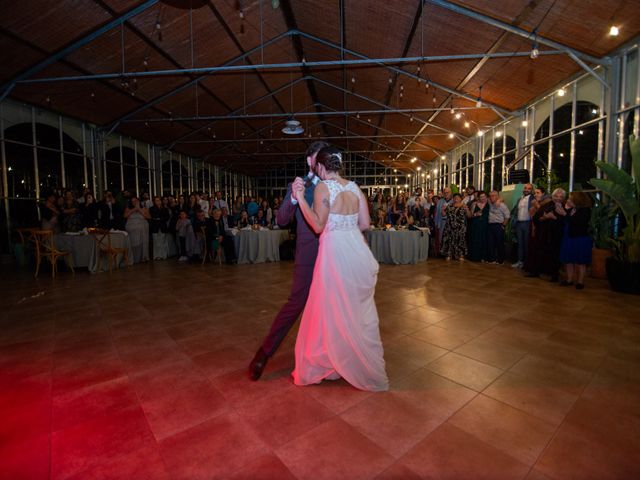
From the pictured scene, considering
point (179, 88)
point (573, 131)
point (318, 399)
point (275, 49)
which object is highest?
point (275, 49)

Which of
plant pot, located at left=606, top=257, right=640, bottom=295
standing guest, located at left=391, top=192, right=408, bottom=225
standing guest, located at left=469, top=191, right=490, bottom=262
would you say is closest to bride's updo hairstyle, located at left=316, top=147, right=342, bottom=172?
plant pot, located at left=606, top=257, right=640, bottom=295

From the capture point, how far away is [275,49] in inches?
383

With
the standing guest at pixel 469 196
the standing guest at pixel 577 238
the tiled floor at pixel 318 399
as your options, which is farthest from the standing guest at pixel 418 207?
the tiled floor at pixel 318 399

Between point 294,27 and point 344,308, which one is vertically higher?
point 294,27

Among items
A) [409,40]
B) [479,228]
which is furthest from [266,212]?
[409,40]

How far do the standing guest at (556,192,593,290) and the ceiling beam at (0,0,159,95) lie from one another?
27.1ft

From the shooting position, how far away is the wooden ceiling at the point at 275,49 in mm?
5961

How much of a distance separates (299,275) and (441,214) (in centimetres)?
680

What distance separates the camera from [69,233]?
21.0 feet

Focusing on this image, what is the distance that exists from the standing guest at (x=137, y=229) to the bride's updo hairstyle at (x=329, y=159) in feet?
22.2

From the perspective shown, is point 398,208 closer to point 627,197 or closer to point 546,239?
point 546,239

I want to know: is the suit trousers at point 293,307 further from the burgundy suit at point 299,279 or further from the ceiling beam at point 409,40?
the ceiling beam at point 409,40

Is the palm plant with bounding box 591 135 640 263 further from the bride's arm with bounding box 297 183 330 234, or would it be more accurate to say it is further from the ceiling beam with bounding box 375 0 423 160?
the bride's arm with bounding box 297 183 330 234

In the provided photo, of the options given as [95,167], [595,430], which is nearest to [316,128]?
[95,167]
